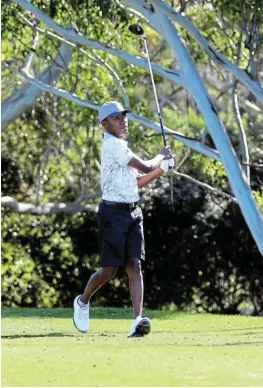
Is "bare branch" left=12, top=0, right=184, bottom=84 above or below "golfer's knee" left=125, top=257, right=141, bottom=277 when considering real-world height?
above

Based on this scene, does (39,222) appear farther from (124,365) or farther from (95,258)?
(124,365)


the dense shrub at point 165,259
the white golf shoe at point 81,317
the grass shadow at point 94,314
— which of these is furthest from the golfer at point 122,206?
the dense shrub at point 165,259

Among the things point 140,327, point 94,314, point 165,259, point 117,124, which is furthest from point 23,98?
point 140,327

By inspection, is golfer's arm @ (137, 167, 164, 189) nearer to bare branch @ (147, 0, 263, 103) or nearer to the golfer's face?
the golfer's face

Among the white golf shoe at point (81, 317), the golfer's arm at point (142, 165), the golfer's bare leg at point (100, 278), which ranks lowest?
the white golf shoe at point (81, 317)

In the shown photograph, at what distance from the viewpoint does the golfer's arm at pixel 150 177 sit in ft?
32.7

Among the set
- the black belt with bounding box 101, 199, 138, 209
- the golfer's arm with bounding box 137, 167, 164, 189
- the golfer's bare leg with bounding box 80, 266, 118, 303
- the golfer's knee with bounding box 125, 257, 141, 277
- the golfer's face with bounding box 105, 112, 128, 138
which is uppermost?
the golfer's face with bounding box 105, 112, 128, 138

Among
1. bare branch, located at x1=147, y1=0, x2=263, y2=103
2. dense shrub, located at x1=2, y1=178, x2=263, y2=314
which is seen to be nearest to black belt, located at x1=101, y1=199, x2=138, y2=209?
bare branch, located at x1=147, y1=0, x2=263, y2=103

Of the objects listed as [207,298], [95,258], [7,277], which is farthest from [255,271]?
[7,277]

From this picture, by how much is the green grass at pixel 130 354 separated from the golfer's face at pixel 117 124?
1717 mm

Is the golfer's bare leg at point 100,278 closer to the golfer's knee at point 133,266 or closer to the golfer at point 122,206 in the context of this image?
the golfer at point 122,206

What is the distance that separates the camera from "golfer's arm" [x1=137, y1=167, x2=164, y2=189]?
9.97 m

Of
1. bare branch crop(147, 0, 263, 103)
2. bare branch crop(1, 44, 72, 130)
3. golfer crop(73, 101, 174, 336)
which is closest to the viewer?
golfer crop(73, 101, 174, 336)

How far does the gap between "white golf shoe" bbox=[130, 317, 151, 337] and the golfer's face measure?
159 centimetres
